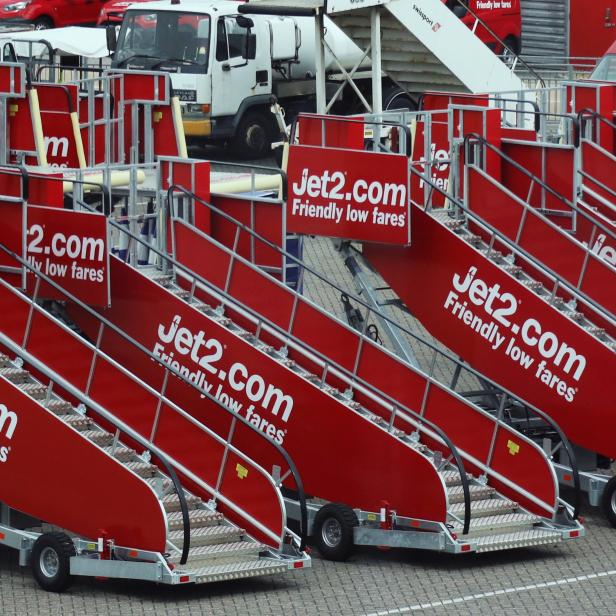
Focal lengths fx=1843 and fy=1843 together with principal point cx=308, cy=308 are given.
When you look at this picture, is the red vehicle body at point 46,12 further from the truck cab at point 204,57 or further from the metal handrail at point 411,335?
the metal handrail at point 411,335

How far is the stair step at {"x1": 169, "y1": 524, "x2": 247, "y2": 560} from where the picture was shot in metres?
15.6

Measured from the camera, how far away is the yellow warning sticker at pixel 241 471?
52.6ft

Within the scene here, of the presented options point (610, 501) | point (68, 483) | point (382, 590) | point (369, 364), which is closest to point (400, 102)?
point (369, 364)

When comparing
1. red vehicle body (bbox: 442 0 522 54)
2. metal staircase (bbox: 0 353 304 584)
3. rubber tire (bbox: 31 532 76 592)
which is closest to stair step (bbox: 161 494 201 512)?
metal staircase (bbox: 0 353 304 584)

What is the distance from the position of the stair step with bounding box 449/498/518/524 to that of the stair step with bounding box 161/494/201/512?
2.40 metres

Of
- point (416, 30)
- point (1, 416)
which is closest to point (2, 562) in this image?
point (1, 416)

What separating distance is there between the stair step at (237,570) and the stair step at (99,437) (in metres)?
1.64

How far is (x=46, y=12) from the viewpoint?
40469mm

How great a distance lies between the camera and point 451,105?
20828mm

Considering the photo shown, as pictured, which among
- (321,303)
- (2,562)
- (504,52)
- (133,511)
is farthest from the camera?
(504,52)

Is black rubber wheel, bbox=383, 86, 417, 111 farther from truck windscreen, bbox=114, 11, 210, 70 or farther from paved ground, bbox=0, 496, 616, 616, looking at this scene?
paved ground, bbox=0, 496, 616, 616

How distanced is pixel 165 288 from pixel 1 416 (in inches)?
120

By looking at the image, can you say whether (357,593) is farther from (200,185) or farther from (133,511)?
(200,185)

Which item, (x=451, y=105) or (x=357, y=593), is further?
(x=451, y=105)
